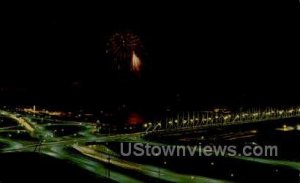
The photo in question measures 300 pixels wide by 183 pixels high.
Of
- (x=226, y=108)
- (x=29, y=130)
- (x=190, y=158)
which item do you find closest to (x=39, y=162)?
(x=190, y=158)

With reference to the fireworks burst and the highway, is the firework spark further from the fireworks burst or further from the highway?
the highway

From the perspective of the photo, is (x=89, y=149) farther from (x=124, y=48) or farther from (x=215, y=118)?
(x=124, y=48)

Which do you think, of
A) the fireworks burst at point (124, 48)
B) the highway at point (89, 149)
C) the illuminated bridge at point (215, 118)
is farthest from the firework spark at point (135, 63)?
the highway at point (89, 149)

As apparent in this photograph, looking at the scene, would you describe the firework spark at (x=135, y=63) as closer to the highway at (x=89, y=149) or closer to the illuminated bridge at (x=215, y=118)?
the illuminated bridge at (x=215, y=118)

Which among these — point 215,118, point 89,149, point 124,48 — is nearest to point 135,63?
point 124,48

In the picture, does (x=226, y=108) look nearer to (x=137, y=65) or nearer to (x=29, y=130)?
(x=137, y=65)

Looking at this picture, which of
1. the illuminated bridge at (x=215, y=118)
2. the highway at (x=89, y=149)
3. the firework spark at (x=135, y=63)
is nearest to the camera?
the highway at (x=89, y=149)

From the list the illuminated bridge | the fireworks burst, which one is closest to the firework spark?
the fireworks burst

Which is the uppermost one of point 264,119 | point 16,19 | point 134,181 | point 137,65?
point 16,19
